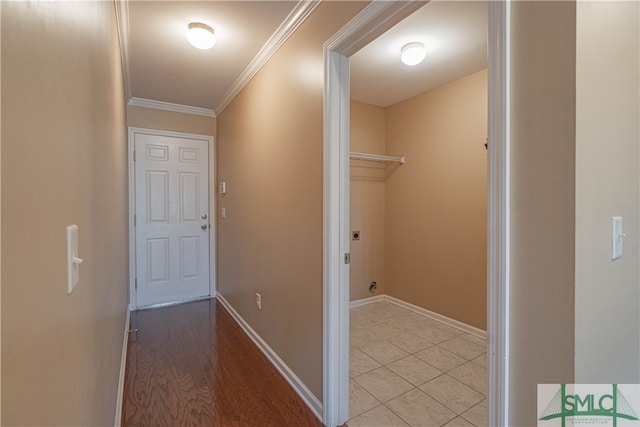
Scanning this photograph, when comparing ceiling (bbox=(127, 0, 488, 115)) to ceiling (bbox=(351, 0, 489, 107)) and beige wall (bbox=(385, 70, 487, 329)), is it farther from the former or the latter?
beige wall (bbox=(385, 70, 487, 329))

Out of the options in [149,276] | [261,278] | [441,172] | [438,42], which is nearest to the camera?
[438,42]

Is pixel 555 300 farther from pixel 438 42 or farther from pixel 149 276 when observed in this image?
pixel 149 276

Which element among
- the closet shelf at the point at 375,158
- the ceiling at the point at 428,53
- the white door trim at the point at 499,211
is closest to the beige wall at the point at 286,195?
the ceiling at the point at 428,53

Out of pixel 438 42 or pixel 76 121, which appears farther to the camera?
pixel 438 42

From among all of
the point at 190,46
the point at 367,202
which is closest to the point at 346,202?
the point at 190,46

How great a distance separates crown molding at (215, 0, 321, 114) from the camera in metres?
1.78


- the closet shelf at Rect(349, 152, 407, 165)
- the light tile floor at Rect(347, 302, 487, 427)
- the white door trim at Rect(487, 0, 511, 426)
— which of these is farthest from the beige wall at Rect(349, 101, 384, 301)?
the white door trim at Rect(487, 0, 511, 426)

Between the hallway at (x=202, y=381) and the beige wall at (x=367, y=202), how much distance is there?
1.57m

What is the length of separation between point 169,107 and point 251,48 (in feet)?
5.74

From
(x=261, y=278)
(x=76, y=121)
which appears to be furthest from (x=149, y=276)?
(x=76, y=121)

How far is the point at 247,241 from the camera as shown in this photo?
2846mm

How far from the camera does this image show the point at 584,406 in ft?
2.62

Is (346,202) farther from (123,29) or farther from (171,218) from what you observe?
(171,218)

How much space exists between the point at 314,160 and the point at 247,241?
1400 mm
